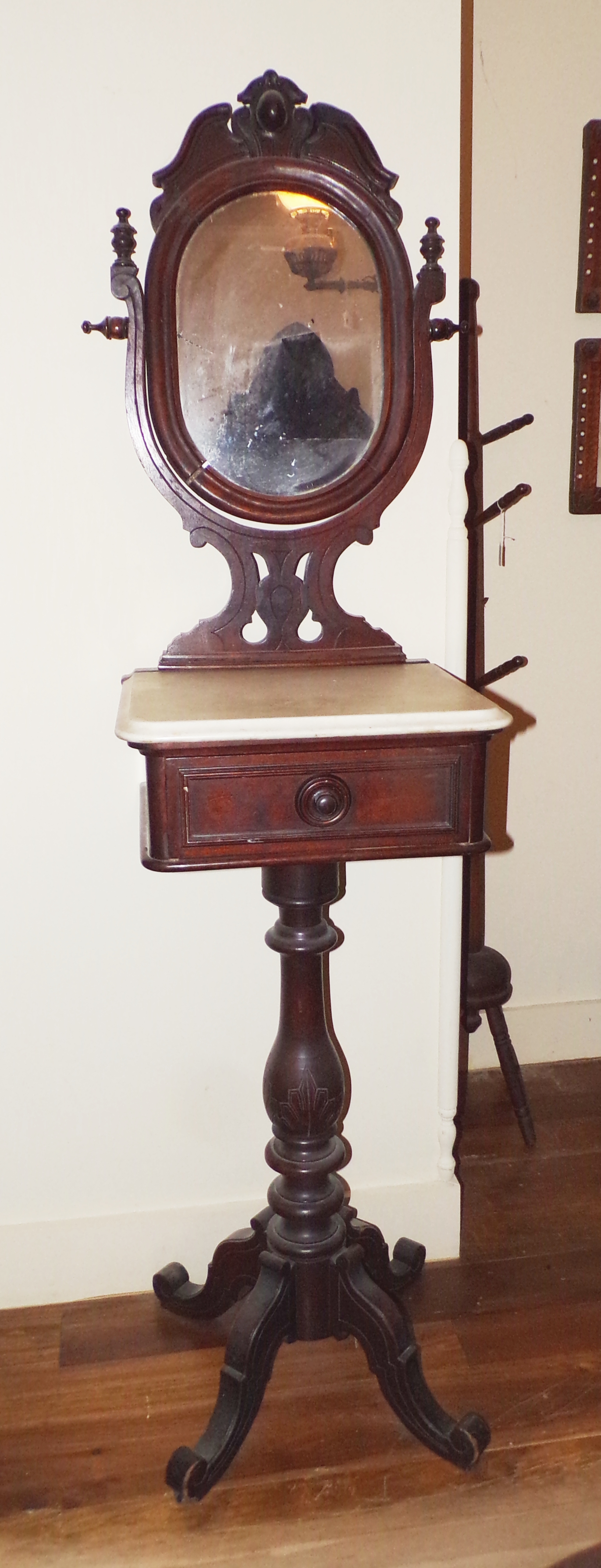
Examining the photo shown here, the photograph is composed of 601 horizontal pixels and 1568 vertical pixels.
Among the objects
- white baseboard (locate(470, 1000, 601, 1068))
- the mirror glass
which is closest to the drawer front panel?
the mirror glass

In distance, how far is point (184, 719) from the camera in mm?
1178

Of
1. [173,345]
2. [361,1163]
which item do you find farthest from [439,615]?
[361,1163]

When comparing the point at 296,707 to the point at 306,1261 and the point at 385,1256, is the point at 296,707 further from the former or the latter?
the point at 385,1256

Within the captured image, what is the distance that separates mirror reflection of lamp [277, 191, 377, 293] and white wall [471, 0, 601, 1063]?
0.71 meters

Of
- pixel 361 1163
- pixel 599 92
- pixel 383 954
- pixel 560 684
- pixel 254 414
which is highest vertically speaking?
pixel 599 92

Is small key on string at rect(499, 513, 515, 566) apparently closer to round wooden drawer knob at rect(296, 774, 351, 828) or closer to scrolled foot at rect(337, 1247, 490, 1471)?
round wooden drawer knob at rect(296, 774, 351, 828)

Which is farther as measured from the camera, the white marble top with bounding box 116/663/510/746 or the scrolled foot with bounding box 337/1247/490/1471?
the scrolled foot with bounding box 337/1247/490/1471

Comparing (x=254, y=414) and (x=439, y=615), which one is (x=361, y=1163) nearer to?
(x=439, y=615)

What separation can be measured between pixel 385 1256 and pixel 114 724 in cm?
92

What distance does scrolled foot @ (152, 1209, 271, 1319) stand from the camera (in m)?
1.66

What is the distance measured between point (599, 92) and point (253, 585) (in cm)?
127

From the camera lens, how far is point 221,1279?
1701 millimetres

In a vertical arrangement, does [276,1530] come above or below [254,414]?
below

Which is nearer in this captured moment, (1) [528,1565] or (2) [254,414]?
(1) [528,1565]
